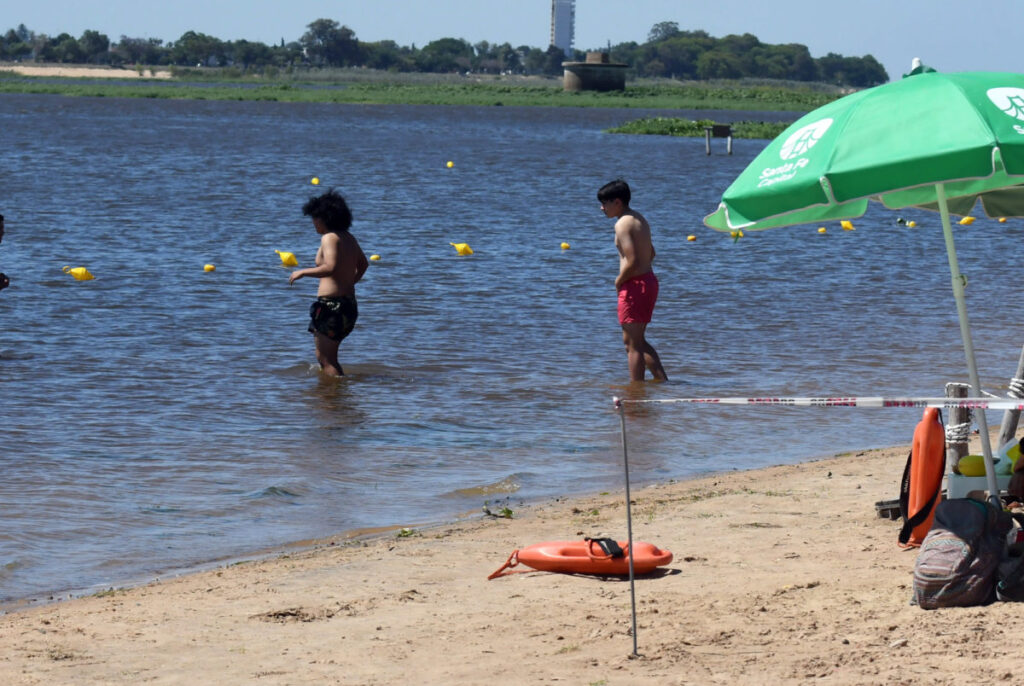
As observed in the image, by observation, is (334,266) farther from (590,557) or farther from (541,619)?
(541,619)

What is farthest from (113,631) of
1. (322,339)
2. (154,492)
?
(322,339)

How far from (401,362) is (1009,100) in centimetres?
818

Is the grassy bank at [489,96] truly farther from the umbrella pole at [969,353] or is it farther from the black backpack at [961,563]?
the black backpack at [961,563]

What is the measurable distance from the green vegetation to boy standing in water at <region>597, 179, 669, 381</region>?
5456 cm

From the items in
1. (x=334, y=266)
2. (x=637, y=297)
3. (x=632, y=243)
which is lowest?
(x=637, y=297)

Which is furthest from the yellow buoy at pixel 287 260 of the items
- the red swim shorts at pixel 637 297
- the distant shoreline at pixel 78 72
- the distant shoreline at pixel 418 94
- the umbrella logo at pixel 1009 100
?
the distant shoreline at pixel 78 72

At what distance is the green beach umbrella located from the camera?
5.04 m

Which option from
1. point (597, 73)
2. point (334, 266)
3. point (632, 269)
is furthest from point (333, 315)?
point (597, 73)

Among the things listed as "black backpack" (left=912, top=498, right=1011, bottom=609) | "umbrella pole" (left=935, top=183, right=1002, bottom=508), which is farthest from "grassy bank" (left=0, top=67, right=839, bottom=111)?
"black backpack" (left=912, top=498, right=1011, bottom=609)

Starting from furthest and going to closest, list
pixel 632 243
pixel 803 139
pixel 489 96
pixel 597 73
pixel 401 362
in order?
pixel 597 73 < pixel 489 96 < pixel 401 362 < pixel 632 243 < pixel 803 139

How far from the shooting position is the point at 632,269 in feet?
35.1

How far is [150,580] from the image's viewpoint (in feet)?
22.0

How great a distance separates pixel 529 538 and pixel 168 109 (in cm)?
9591

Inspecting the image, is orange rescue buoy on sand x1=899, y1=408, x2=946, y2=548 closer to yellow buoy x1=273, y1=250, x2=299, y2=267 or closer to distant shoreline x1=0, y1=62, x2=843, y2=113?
yellow buoy x1=273, y1=250, x2=299, y2=267
